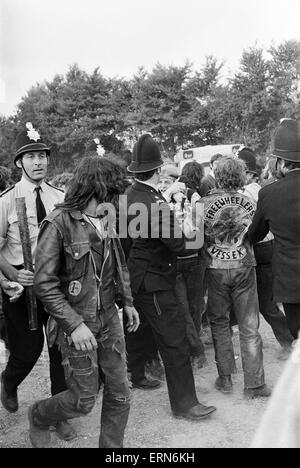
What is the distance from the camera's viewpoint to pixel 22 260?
→ 3.52m

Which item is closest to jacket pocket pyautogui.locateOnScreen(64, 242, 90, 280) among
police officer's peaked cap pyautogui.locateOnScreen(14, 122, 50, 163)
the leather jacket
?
the leather jacket

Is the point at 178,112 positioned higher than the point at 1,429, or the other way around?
the point at 178,112

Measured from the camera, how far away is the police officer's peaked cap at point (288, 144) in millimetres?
3584

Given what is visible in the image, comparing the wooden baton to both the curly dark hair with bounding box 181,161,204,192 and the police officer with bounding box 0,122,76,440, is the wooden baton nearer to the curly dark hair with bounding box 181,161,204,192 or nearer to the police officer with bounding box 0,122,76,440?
the police officer with bounding box 0,122,76,440

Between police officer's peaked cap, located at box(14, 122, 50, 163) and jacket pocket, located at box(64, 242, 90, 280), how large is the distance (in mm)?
1120

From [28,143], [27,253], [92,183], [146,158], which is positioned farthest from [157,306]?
[28,143]

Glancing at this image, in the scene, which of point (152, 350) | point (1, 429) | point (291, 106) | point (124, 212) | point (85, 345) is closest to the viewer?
point (85, 345)

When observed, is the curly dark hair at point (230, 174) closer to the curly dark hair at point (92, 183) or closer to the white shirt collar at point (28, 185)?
the curly dark hair at point (92, 183)

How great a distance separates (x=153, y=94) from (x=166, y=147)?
459 centimetres

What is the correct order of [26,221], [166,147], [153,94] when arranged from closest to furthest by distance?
[26,221], [166,147], [153,94]

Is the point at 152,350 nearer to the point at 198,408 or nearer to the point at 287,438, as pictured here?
the point at 198,408

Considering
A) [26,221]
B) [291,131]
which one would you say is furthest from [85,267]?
[291,131]

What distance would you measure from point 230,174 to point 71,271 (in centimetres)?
172

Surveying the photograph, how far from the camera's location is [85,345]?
266 cm
